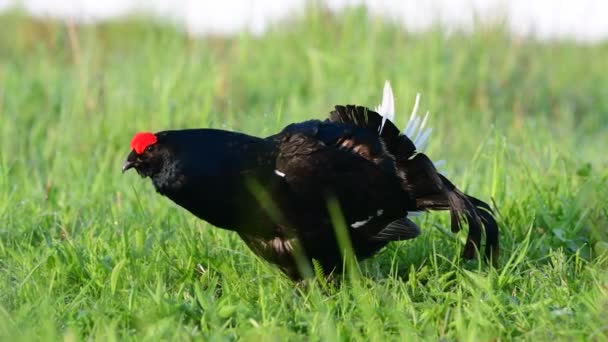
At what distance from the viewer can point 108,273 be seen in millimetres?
3865

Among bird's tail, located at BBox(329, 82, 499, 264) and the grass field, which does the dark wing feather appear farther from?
the grass field

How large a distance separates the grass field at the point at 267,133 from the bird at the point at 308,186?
166 mm

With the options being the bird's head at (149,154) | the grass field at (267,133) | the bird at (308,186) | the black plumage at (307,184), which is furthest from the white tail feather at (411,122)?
the bird's head at (149,154)

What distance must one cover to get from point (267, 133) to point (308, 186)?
86cm

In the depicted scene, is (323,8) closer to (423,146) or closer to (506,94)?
(506,94)

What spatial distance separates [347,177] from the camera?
392cm

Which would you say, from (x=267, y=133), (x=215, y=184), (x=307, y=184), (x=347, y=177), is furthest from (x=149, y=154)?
(x=267, y=133)

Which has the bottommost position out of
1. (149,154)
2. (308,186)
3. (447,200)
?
(447,200)

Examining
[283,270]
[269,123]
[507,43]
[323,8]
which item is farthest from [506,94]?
[283,270]

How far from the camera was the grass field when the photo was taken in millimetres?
3400

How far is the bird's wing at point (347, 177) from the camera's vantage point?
3.82 metres

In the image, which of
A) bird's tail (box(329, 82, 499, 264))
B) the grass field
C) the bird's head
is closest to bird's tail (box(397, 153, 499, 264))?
bird's tail (box(329, 82, 499, 264))

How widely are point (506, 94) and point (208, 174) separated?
14.4ft

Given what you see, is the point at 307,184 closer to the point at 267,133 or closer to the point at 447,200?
the point at 447,200
